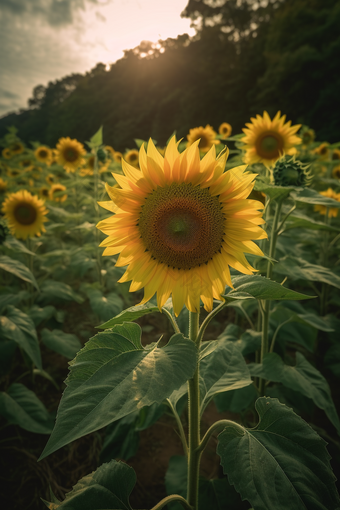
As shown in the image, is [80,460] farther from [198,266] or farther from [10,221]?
[10,221]

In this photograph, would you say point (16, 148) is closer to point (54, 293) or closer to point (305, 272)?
point (54, 293)

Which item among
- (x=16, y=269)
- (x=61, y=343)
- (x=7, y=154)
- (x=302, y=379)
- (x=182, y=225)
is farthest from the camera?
(x=7, y=154)

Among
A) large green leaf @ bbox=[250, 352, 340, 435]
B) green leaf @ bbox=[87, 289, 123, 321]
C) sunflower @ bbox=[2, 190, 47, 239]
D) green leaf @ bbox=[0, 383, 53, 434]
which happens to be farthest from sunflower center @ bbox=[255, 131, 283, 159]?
green leaf @ bbox=[0, 383, 53, 434]

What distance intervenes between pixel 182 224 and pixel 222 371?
2.06ft

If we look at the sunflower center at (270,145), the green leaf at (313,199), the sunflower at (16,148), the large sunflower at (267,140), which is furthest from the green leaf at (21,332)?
the sunflower at (16,148)

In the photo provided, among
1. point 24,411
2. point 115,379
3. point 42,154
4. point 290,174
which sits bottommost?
point 24,411

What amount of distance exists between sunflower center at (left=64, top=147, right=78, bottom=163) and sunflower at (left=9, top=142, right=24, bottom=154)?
4.58 meters

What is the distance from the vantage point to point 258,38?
1830 cm

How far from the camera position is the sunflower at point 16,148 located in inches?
352

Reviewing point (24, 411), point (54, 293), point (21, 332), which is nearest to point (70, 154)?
point (54, 293)

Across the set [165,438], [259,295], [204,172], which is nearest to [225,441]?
[259,295]

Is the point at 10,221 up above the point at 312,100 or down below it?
below

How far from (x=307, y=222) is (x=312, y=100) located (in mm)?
16018

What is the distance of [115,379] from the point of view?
31.2 inches
